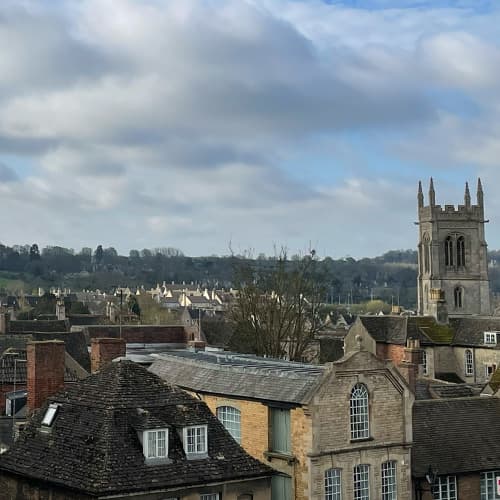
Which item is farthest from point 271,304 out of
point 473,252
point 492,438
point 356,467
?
point 473,252

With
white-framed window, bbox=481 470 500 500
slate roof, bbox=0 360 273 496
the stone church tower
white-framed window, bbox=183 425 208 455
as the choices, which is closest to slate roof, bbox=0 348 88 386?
slate roof, bbox=0 360 273 496

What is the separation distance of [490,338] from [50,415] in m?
51.4

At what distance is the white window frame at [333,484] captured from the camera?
2809cm

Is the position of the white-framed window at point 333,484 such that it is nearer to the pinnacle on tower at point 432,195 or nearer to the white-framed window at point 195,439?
the white-framed window at point 195,439

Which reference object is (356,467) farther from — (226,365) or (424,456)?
(226,365)

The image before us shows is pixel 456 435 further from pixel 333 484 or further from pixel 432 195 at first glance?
pixel 432 195

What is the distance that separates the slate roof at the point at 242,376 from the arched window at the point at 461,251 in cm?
7487

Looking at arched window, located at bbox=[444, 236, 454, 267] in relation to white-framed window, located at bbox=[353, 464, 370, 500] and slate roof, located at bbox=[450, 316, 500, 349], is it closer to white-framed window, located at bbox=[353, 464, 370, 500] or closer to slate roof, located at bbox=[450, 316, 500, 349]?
slate roof, located at bbox=[450, 316, 500, 349]

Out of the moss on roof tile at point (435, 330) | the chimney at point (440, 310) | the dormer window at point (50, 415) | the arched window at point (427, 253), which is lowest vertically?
the dormer window at point (50, 415)

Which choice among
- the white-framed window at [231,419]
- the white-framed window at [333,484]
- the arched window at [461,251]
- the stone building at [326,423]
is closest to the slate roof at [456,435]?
the stone building at [326,423]

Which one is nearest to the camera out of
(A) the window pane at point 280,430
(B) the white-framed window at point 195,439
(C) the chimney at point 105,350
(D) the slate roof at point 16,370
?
(B) the white-framed window at point 195,439

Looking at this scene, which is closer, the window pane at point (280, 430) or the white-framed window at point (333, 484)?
the white-framed window at point (333, 484)

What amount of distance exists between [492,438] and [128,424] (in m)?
15.2

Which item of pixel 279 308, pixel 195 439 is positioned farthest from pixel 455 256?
pixel 195 439
